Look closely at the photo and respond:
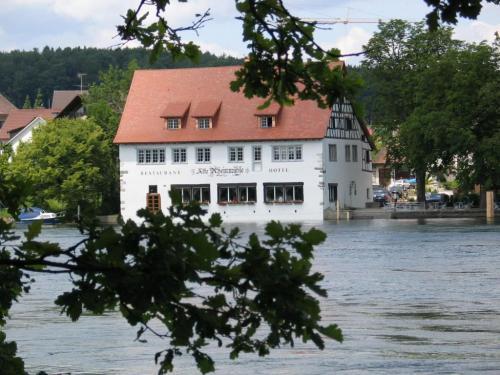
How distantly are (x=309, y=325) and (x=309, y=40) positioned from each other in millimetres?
1525

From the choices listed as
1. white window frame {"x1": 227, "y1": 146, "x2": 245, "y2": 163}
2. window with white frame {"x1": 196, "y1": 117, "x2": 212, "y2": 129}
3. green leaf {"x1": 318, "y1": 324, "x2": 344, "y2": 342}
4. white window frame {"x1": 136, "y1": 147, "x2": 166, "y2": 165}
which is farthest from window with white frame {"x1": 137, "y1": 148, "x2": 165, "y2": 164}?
green leaf {"x1": 318, "y1": 324, "x2": 344, "y2": 342}

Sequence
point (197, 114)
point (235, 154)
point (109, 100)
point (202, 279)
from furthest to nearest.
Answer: point (109, 100), point (197, 114), point (235, 154), point (202, 279)

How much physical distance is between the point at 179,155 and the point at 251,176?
16.4ft

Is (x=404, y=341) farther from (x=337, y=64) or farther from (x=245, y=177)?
(x=245, y=177)

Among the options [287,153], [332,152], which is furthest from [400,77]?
[287,153]

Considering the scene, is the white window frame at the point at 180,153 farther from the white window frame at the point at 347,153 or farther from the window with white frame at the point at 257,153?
the white window frame at the point at 347,153

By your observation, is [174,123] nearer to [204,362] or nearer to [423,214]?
[423,214]

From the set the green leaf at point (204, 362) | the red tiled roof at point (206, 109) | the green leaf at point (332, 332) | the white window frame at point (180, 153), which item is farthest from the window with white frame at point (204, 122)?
the green leaf at point (332, 332)

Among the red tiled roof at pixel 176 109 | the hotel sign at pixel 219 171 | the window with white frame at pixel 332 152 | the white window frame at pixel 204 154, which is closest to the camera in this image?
the hotel sign at pixel 219 171

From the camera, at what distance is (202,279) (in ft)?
19.5

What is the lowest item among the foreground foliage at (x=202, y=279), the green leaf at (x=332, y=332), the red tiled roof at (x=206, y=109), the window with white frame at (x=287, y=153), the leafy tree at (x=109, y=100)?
the green leaf at (x=332, y=332)

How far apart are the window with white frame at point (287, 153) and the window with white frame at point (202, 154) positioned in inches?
174

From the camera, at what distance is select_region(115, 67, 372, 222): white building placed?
8275 centimetres

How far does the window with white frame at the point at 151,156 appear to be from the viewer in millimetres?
85312
